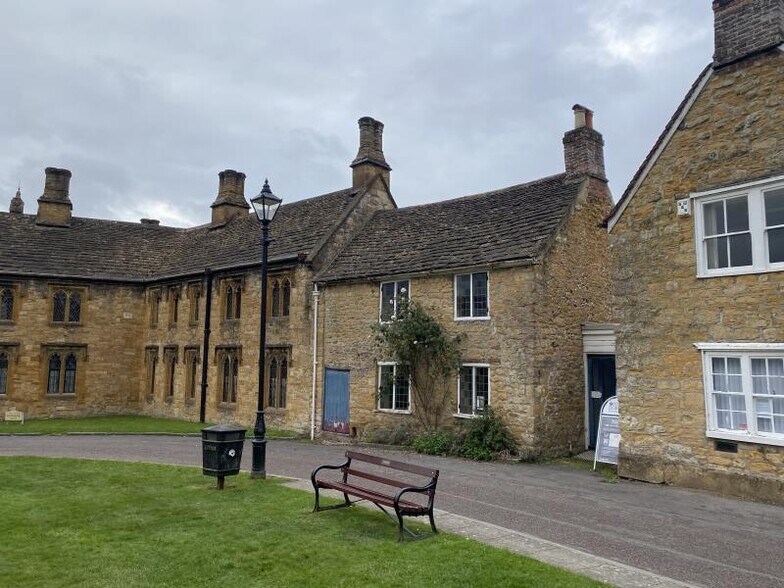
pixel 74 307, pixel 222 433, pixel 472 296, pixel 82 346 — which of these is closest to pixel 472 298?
pixel 472 296

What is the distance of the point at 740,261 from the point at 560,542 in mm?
7584

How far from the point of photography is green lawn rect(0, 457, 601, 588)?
260 inches

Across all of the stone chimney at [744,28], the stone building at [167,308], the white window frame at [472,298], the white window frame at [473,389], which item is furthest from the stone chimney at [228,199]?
the stone chimney at [744,28]

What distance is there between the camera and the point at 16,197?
1951 inches

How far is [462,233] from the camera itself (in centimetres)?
2023

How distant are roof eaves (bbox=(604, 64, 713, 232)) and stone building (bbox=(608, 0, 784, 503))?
24mm

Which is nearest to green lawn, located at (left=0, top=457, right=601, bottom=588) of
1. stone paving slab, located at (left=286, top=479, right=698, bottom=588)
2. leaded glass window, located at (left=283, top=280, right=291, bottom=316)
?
stone paving slab, located at (left=286, top=479, right=698, bottom=588)

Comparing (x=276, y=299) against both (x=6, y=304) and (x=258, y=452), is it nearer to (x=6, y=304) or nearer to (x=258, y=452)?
(x=258, y=452)

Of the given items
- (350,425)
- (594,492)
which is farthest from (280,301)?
(594,492)

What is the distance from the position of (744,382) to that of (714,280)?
7.22 ft

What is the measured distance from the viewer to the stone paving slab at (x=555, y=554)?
6660mm

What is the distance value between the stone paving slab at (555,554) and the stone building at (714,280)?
6172 mm

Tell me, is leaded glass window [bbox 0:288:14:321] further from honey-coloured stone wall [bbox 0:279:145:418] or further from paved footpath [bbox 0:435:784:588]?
paved footpath [bbox 0:435:784:588]

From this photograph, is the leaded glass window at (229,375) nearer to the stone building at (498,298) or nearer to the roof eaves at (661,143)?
the stone building at (498,298)
